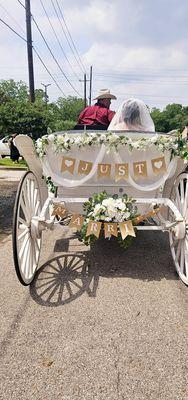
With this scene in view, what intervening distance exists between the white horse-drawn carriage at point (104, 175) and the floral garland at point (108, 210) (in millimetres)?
113

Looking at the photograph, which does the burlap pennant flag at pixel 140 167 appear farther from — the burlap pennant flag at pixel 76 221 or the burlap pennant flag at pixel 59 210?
the burlap pennant flag at pixel 59 210

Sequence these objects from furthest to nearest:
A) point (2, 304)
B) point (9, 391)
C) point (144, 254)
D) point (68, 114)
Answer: point (68, 114)
point (144, 254)
point (2, 304)
point (9, 391)

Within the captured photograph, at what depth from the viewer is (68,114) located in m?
74.6

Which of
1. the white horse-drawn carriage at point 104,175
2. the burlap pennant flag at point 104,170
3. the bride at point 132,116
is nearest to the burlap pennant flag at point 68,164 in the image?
the white horse-drawn carriage at point 104,175

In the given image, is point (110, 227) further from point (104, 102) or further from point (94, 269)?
point (104, 102)

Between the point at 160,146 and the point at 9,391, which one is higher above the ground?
the point at 160,146

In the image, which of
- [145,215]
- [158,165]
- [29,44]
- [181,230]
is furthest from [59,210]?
[29,44]

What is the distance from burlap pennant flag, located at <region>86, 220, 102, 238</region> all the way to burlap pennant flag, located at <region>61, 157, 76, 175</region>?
22.7 inches

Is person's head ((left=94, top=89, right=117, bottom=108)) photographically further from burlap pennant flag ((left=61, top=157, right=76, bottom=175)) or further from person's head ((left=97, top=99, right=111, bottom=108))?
burlap pennant flag ((left=61, top=157, right=76, bottom=175))

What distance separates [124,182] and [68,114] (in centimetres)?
7335

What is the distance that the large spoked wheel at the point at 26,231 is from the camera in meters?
3.13

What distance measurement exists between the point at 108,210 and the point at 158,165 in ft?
2.23

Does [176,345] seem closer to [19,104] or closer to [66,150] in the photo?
[66,150]

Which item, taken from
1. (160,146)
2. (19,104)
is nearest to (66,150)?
(160,146)
